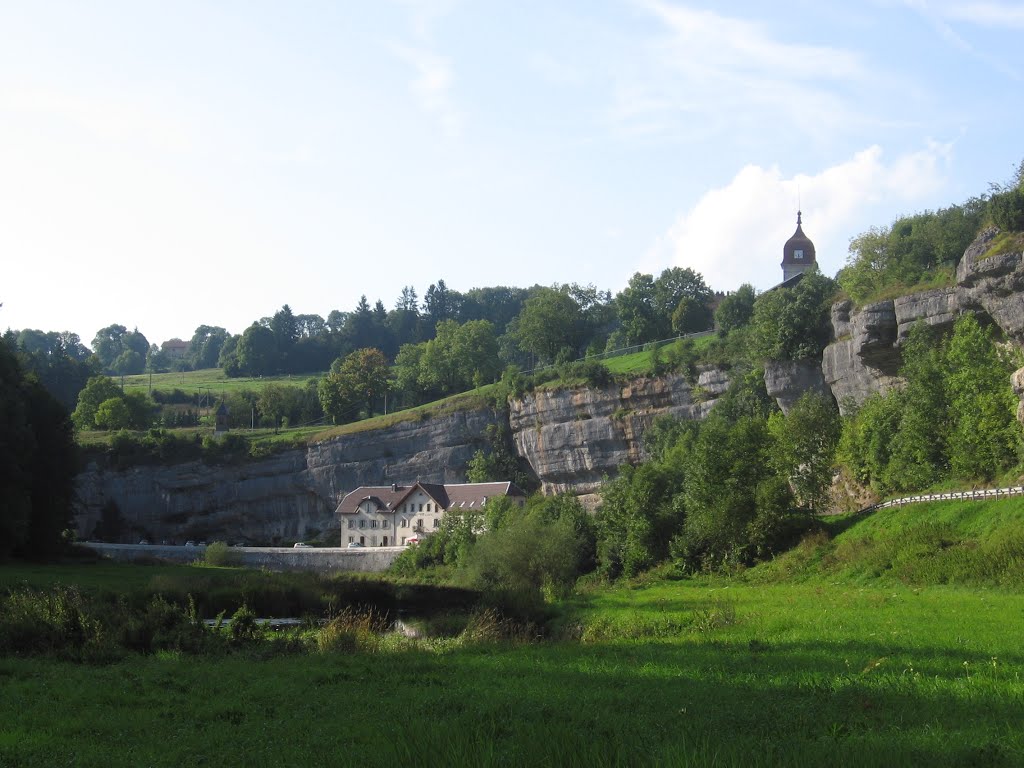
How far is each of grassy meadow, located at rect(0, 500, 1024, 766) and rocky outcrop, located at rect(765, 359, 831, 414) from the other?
3499cm

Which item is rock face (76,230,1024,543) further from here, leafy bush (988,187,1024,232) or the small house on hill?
leafy bush (988,187,1024,232)

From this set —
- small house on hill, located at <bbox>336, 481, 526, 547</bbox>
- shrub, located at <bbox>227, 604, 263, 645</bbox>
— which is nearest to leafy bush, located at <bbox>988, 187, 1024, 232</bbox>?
shrub, located at <bbox>227, 604, 263, 645</bbox>

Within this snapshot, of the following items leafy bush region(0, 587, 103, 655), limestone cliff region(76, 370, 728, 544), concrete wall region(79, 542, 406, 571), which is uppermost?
limestone cliff region(76, 370, 728, 544)

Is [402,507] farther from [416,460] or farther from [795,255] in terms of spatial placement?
[795,255]

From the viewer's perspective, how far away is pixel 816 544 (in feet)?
150

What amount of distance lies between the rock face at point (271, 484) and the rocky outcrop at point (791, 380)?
3665cm

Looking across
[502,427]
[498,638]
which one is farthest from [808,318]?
[498,638]

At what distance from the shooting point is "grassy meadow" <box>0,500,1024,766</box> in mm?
10219

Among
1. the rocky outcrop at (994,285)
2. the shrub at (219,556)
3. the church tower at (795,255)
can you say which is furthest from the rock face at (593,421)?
the church tower at (795,255)

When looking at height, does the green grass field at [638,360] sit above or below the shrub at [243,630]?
above

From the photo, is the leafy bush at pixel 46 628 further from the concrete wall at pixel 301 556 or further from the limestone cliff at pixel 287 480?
the limestone cliff at pixel 287 480

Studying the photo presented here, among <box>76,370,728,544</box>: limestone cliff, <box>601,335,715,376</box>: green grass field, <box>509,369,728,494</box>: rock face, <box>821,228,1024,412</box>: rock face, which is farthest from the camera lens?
<box>76,370,728,544</box>: limestone cliff

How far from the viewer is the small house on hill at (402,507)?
8775cm

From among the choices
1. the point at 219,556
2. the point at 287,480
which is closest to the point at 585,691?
the point at 219,556
